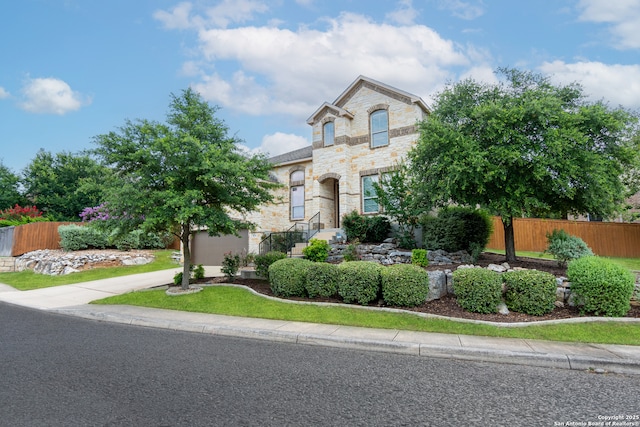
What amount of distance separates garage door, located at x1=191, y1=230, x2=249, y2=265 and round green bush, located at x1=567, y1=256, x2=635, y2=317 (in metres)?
15.2

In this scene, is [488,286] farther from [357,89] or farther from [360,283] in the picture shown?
[357,89]

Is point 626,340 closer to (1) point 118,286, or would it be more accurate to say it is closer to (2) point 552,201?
(2) point 552,201

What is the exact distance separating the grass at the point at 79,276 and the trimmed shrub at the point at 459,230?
13847 millimetres

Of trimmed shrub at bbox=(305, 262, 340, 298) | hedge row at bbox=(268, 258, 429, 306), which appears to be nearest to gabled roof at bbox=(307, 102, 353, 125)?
hedge row at bbox=(268, 258, 429, 306)

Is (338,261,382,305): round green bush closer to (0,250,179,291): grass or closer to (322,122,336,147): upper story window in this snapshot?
(322,122,336,147): upper story window

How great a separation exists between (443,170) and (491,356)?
6.00 m

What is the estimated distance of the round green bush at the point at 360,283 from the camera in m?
8.54

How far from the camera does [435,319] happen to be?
7438 millimetres

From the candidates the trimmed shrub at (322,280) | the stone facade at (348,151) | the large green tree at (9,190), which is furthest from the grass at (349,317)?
the large green tree at (9,190)

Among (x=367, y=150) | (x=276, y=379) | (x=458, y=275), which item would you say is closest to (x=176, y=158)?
(x=276, y=379)

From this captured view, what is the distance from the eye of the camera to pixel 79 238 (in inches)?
806

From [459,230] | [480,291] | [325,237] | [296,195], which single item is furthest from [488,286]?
[296,195]

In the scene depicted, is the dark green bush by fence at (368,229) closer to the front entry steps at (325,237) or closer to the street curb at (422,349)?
the front entry steps at (325,237)

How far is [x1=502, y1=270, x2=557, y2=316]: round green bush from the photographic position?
7500 millimetres
